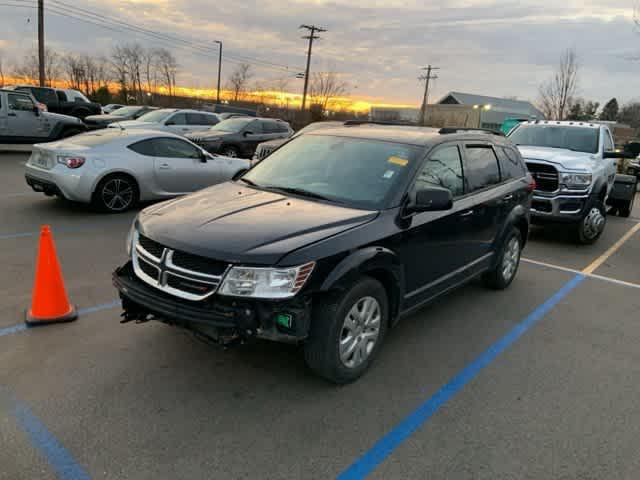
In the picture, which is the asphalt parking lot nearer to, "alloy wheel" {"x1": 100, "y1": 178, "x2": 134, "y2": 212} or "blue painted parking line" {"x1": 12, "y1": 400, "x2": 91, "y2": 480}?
"blue painted parking line" {"x1": 12, "y1": 400, "x2": 91, "y2": 480}

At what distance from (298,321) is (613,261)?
6792 millimetres

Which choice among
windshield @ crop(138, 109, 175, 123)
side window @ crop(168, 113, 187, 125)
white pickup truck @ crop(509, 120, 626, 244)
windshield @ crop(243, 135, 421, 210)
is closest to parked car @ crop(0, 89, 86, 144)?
windshield @ crop(138, 109, 175, 123)

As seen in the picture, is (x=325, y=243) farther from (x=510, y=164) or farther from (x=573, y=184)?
(x=573, y=184)

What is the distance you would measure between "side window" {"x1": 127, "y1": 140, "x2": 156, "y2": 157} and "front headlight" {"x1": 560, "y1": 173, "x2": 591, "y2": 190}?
23.6 feet

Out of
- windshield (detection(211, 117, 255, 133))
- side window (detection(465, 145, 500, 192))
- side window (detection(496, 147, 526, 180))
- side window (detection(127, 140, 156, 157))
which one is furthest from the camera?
windshield (detection(211, 117, 255, 133))

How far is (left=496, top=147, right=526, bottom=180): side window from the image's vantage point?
5.47 meters

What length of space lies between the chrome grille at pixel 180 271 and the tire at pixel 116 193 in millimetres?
5504

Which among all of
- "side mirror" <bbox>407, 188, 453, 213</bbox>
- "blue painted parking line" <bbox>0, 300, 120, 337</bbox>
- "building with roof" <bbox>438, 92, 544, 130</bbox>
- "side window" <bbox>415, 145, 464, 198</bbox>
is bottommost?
"blue painted parking line" <bbox>0, 300, 120, 337</bbox>

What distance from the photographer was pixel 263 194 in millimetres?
4059

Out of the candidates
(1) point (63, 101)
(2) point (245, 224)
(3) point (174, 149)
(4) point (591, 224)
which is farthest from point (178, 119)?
(2) point (245, 224)

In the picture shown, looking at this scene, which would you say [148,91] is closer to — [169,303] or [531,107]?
[531,107]

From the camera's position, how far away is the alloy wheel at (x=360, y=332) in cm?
338

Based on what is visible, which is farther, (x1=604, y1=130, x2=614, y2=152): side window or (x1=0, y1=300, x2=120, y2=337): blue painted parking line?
(x1=604, y1=130, x2=614, y2=152): side window

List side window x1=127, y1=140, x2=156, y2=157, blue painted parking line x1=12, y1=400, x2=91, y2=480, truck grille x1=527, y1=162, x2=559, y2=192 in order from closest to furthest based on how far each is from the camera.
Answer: blue painted parking line x1=12, y1=400, x2=91, y2=480 < truck grille x1=527, y1=162, x2=559, y2=192 < side window x1=127, y1=140, x2=156, y2=157
